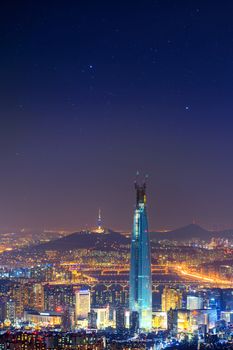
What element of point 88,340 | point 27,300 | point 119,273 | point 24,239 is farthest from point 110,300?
point 24,239

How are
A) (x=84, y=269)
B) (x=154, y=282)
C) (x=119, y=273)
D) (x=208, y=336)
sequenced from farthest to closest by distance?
(x=84, y=269), (x=119, y=273), (x=154, y=282), (x=208, y=336)

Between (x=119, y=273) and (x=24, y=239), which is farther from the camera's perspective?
(x=24, y=239)

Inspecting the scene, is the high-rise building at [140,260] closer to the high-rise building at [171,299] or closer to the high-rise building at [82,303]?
the high-rise building at [171,299]

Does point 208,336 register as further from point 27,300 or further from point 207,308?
point 27,300

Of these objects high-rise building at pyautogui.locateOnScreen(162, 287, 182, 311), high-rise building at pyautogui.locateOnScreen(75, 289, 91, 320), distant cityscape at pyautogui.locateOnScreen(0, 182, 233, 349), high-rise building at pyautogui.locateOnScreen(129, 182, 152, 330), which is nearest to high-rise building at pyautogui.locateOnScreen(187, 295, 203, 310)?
distant cityscape at pyautogui.locateOnScreen(0, 182, 233, 349)

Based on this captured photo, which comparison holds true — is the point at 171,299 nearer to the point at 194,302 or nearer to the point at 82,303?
the point at 194,302

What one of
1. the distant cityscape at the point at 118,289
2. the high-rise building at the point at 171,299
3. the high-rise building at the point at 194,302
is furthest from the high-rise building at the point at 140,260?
the high-rise building at the point at 194,302
